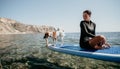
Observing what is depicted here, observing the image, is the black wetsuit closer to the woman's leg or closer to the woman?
the woman

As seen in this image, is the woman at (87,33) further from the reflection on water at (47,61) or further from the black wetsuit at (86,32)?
the reflection on water at (47,61)

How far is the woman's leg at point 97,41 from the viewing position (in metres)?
7.03

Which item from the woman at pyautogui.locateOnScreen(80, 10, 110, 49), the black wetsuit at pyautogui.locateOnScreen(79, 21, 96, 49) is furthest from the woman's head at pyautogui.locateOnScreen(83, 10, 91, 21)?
the black wetsuit at pyautogui.locateOnScreen(79, 21, 96, 49)

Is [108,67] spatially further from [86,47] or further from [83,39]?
[83,39]

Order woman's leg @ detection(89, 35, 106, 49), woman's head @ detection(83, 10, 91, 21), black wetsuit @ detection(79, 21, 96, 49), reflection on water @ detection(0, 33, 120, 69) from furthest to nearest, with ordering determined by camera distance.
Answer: reflection on water @ detection(0, 33, 120, 69) < black wetsuit @ detection(79, 21, 96, 49) < woman's head @ detection(83, 10, 91, 21) < woman's leg @ detection(89, 35, 106, 49)

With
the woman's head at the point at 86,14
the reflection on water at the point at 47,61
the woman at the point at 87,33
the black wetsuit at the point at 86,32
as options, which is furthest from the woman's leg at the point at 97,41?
the reflection on water at the point at 47,61

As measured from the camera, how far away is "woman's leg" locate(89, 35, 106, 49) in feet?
23.1

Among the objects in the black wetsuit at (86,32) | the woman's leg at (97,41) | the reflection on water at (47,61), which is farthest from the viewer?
the reflection on water at (47,61)

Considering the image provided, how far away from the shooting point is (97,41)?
7.17m

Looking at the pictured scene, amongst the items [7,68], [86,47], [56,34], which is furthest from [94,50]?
[56,34]

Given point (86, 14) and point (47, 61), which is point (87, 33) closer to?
point (86, 14)

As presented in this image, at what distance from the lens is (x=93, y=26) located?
27.2 ft

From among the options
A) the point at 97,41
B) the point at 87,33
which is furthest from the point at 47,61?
the point at 97,41

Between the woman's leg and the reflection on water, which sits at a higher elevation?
the woman's leg
